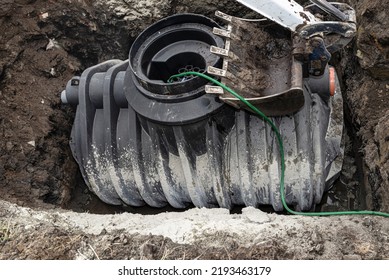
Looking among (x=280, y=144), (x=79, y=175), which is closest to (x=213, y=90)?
(x=280, y=144)

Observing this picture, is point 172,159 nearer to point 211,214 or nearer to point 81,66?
point 211,214

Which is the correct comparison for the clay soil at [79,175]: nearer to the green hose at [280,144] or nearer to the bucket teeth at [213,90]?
the green hose at [280,144]

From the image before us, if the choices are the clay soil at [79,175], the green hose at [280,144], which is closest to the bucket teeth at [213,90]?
the green hose at [280,144]

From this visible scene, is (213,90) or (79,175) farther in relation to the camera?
(79,175)

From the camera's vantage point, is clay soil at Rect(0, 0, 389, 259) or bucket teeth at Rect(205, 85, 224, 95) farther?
bucket teeth at Rect(205, 85, 224, 95)

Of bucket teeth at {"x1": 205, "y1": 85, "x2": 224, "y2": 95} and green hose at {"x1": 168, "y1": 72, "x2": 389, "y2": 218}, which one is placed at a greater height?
bucket teeth at {"x1": 205, "y1": 85, "x2": 224, "y2": 95}

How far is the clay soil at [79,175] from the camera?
8.25ft

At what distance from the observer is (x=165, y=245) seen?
252 cm

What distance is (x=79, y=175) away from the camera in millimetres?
4051

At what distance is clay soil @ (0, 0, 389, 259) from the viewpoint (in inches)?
99.0

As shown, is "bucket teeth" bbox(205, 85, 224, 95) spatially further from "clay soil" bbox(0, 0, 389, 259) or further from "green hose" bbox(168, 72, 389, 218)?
"clay soil" bbox(0, 0, 389, 259)

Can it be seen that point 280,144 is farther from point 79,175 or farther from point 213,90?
point 79,175

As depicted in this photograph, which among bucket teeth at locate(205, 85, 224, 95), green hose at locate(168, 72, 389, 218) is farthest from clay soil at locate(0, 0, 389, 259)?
bucket teeth at locate(205, 85, 224, 95)

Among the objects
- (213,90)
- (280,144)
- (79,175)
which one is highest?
(213,90)
